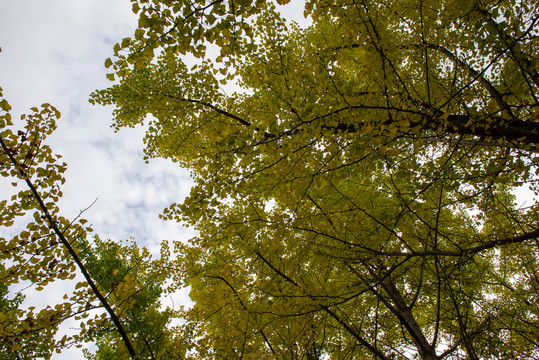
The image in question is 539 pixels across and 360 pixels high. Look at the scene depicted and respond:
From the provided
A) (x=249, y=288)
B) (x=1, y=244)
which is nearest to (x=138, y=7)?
(x=1, y=244)

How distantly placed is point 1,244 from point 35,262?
0.23 m

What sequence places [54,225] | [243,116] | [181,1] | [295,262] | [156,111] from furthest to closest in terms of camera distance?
[156,111]
[243,116]
[295,262]
[54,225]
[181,1]

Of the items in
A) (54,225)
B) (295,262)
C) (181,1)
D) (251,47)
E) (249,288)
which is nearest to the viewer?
(181,1)

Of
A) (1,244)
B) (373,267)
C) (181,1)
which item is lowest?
(373,267)

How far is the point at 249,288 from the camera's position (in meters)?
2.99

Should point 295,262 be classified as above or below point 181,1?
below

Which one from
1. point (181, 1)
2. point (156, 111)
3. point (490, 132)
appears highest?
point (156, 111)

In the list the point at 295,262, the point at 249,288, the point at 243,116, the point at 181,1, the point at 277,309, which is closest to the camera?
the point at 181,1

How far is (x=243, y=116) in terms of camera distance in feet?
10.8

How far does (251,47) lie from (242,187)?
108 cm

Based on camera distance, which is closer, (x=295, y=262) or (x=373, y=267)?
(x=295, y=262)

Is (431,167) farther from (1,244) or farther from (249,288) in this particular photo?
(1,244)

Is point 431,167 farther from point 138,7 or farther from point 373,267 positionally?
point 138,7

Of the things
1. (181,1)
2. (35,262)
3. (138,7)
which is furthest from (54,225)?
(181,1)
